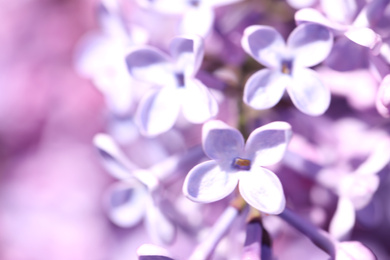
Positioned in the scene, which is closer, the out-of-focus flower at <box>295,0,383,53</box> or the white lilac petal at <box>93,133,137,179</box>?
the out-of-focus flower at <box>295,0,383,53</box>

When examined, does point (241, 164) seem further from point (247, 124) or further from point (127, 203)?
point (127, 203)

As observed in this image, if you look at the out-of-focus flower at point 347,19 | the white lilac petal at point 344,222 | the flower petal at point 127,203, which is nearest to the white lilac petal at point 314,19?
the out-of-focus flower at point 347,19

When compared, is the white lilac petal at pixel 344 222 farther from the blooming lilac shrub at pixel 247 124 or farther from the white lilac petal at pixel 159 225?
the white lilac petal at pixel 159 225

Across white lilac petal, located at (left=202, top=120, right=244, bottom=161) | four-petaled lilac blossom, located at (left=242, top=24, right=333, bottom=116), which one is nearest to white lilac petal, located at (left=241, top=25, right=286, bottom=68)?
four-petaled lilac blossom, located at (left=242, top=24, right=333, bottom=116)

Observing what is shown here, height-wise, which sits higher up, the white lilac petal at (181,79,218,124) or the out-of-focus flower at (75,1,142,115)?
the white lilac petal at (181,79,218,124)

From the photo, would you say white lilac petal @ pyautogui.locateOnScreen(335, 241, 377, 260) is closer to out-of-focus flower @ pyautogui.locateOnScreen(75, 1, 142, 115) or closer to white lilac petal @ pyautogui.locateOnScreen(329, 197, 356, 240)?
white lilac petal @ pyautogui.locateOnScreen(329, 197, 356, 240)

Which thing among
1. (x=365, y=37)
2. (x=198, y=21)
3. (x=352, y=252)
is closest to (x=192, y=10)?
(x=198, y=21)
